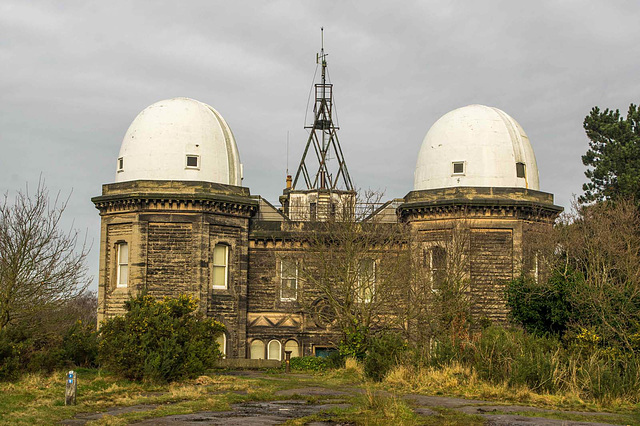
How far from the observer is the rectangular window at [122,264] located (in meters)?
31.1

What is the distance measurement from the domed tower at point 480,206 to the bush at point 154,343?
34.0 ft

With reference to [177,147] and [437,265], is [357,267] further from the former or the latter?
[177,147]

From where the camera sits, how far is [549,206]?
3106cm

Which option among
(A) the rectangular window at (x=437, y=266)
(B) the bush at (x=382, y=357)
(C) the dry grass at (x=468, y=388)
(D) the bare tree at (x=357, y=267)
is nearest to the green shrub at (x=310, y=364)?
(D) the bare tree at (x=357, y=267)

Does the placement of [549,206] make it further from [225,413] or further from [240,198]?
[225,413]

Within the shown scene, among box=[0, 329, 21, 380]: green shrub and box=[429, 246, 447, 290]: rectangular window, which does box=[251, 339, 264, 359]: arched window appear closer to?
box=[429, 246, 447, 290]: rectangular window

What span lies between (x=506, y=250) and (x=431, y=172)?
15.1 feet

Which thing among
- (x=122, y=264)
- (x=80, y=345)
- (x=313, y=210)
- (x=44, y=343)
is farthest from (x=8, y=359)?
(x=313, y=210)

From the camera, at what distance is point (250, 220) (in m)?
32.8

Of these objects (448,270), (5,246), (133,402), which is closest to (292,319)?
(448,270)

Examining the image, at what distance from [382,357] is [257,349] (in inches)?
470

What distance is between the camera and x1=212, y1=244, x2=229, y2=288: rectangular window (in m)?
31.5

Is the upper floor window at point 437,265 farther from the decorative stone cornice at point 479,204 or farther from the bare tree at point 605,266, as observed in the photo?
the bare tree at point 605,266

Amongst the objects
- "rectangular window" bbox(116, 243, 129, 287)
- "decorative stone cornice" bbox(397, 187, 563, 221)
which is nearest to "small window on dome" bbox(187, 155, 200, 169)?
"rectangular window" bbox(116, 243, 129, 287)
